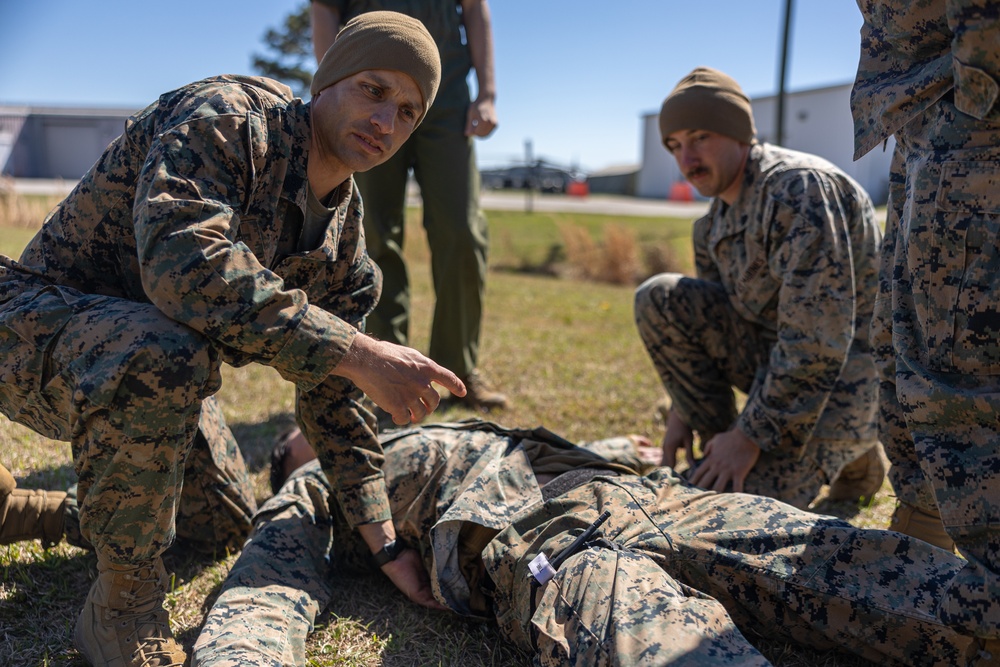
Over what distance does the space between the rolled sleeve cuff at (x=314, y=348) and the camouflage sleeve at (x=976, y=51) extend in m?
1.55

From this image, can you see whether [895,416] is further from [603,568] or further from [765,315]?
[603,568]

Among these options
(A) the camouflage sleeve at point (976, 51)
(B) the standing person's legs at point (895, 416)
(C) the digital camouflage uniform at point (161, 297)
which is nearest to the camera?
(A) the camouflage sleeve at point (976, 51)

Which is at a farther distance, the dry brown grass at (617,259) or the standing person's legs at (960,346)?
the dry brown grass at (617,259)

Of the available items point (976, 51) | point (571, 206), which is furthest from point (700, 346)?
point (571, 206)

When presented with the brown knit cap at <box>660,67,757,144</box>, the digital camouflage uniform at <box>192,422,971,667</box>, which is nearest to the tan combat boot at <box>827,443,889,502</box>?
the digital camouflage uniform at <box>192,422,971,667</box>

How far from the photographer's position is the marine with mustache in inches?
120

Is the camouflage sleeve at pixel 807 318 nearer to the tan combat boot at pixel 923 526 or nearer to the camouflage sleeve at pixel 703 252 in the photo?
the tan combat boot at pixel 923 526

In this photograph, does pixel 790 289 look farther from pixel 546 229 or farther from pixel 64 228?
pixel 546 229

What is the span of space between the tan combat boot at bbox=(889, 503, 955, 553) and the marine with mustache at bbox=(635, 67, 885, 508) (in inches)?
19.5

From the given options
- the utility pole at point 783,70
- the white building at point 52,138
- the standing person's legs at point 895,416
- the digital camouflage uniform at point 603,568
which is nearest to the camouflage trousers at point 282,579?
the digital camouflage uniform at point 603,568

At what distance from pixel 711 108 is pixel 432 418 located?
2.09 m

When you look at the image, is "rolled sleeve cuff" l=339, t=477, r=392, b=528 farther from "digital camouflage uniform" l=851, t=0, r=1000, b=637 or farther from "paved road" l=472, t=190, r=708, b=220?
"paved road" l=472, t=190, r=708, b=220

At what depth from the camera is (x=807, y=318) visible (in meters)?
3.02

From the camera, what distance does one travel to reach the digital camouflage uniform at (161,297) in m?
1.94
